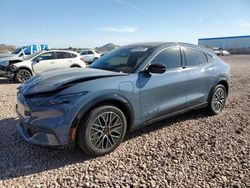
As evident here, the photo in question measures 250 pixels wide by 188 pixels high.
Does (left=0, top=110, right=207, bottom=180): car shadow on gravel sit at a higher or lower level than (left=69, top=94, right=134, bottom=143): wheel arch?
lower

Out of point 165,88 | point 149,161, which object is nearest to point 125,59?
point 165,88

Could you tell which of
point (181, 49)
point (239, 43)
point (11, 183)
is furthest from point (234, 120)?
point (239, 43)

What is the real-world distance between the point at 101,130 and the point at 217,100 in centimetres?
316

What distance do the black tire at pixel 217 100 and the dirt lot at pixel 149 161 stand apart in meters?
0.60

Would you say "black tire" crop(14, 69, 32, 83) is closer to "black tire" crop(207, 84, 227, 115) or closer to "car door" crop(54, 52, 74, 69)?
"car door" crop(54, 52, 74, 69)

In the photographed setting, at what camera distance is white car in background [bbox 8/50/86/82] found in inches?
426

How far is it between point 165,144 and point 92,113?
4.54 feet

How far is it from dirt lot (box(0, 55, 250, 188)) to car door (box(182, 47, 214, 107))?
57cm

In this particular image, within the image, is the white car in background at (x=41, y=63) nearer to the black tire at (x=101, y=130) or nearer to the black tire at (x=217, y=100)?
the black tire at (x=217, y=100)

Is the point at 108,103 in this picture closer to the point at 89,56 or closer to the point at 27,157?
the point at 27,157

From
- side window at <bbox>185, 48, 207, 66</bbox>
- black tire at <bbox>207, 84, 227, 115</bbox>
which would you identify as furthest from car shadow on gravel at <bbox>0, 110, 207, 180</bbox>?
black tire at <bbox>207, 84, 227, 115</bbox>

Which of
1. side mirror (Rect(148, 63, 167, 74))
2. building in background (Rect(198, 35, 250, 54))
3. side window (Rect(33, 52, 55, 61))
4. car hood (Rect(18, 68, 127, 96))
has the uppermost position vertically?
building in background (Rect(198, 35, 250, 54))

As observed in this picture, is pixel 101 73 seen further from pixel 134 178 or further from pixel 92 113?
pixel 134 178

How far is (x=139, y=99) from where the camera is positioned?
12.4 feet
